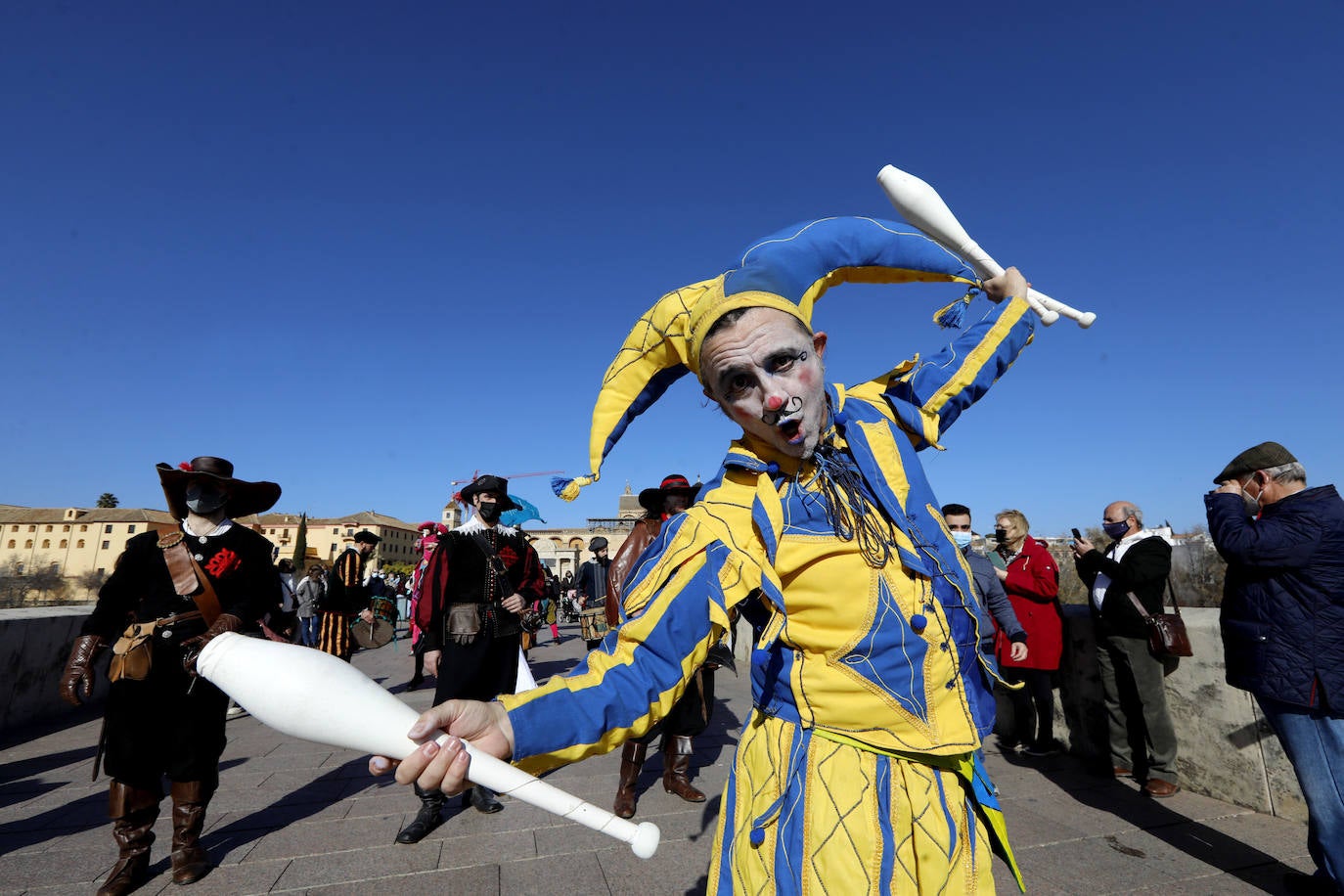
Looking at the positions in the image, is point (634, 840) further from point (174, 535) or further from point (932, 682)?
point (174, 535)

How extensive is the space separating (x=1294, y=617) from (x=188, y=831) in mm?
5712

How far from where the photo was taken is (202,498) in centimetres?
385

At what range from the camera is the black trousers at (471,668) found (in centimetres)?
466

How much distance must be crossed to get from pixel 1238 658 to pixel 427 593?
480cm

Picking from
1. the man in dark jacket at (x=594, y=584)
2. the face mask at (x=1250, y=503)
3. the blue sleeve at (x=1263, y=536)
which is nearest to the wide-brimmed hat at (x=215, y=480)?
the blue sleeve at (x=1263, y=536)

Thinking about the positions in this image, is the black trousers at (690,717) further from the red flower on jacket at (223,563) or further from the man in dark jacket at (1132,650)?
the man in dark jacket at (1132,650)

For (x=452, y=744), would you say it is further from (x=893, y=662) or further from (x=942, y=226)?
(x=942, y=226)

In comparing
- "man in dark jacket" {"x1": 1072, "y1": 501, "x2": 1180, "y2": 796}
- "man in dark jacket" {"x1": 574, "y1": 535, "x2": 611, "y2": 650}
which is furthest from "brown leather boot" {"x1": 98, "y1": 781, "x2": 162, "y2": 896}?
"man in dark jacket" {"x1": 1072, "y1": 501, "x2": 1180, "y2": 796}

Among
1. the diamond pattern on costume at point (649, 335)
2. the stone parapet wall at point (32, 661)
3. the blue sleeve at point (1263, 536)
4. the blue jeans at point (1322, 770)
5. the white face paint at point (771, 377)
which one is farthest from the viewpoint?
the stone parapet wall at point (32, 661)

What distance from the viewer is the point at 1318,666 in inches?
113

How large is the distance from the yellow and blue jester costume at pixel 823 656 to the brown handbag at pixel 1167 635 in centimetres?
384

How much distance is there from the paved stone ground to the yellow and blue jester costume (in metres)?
2.28

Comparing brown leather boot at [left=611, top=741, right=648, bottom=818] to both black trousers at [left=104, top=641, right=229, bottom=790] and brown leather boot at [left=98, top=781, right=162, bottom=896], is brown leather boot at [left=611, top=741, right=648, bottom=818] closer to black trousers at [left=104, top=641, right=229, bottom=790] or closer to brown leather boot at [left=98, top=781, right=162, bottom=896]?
black trousers at [left=104, top=641, right=229, bottom=790]

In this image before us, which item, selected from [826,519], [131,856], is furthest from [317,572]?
[826,519]
